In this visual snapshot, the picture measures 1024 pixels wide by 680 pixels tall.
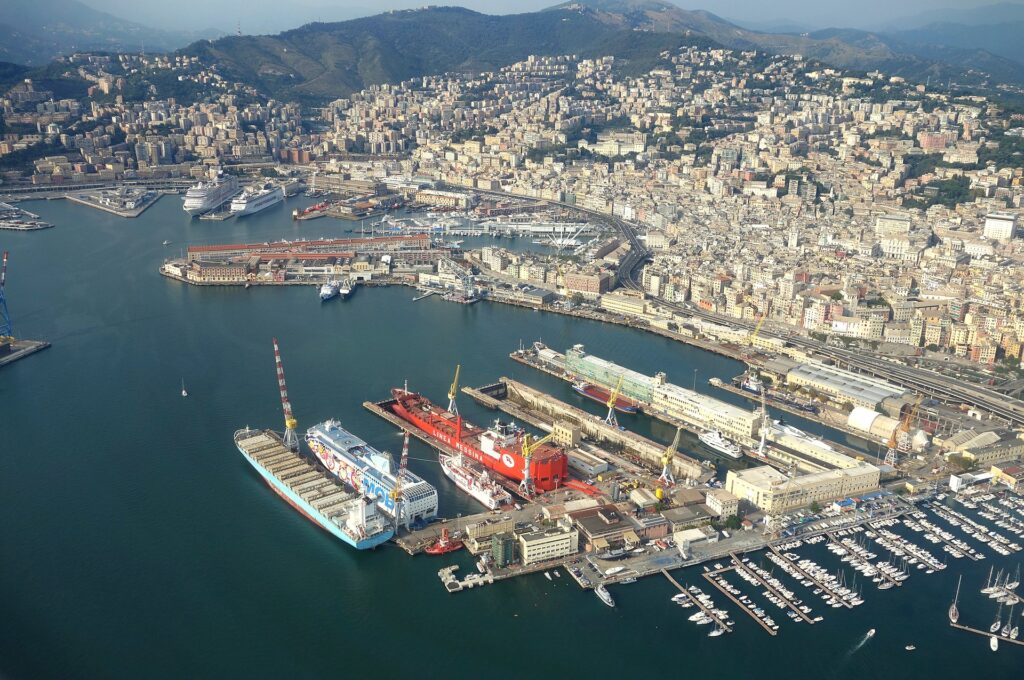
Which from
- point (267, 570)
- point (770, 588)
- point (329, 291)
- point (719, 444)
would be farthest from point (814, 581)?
point (329, 291)

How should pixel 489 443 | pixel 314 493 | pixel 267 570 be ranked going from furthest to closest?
1. pixel 489 443
2. pixel 314 493
3. pixel 267 570

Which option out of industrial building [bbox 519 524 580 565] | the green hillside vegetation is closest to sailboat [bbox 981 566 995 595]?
industrial building [bbox 519 524 580 565]

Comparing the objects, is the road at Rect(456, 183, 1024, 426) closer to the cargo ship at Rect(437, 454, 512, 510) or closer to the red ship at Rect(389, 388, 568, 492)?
the red ship at Rect(389, 388, 568, 492)

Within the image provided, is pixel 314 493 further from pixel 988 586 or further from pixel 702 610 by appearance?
pixel 988 586

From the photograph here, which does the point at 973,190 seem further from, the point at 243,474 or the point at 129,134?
the point at 129,134

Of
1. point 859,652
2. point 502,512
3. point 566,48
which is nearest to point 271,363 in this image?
point 502,512

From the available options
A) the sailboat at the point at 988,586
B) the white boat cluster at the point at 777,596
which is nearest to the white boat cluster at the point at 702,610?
the white boat cluster at the point at 777,596

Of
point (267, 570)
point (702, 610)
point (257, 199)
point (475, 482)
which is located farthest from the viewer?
point (257, 199)
